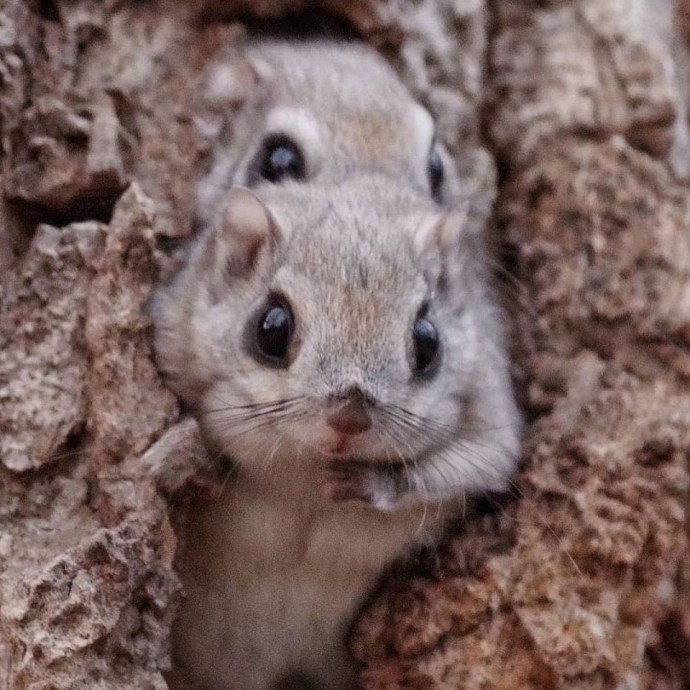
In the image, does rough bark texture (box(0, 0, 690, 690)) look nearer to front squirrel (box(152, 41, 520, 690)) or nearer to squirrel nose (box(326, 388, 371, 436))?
front squirrel (box(152, 41, 520, 690))

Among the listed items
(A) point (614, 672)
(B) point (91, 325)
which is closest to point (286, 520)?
(B) point (91, 325)

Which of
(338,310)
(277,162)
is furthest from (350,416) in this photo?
(277,162)

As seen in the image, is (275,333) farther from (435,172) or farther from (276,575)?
(435,172)

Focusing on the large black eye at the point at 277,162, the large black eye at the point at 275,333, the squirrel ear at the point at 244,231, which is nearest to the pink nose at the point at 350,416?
the large black eye at the point at 275,333

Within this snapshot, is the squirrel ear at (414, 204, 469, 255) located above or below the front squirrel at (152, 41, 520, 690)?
above

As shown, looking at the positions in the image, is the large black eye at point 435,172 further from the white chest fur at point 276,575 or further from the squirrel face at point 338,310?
the white chest fur at point 276,575

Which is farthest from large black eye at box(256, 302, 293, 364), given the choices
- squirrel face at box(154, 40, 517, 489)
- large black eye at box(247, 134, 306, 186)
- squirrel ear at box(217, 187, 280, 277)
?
large black eye at box(247, 134, 306, 186)
